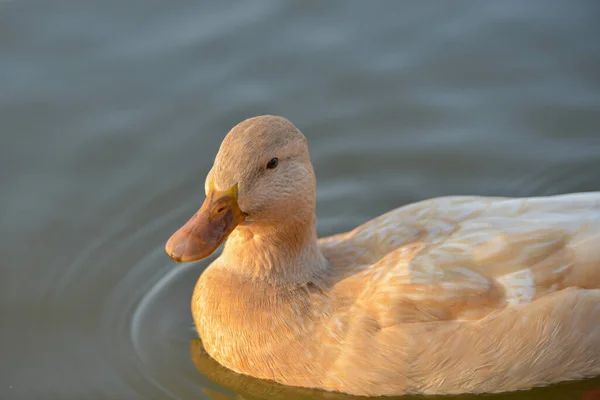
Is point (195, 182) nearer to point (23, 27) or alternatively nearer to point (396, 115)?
point (396, 115)

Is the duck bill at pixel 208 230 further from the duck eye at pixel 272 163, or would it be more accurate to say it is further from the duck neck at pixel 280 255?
the duck neck at pixel 280 255

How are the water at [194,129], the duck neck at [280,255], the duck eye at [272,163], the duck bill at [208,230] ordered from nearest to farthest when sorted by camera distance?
the duck bill at [208,230]
the duck eye at [272,163]
the duck neck at [280,255]
the water at [194,129]

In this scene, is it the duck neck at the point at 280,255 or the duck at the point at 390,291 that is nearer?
the duck at the point at 390,291

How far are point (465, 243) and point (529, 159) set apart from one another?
7.33ft

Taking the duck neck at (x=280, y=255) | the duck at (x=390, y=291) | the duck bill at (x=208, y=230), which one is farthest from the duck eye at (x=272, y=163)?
the duck neck at (x=280, y=255)

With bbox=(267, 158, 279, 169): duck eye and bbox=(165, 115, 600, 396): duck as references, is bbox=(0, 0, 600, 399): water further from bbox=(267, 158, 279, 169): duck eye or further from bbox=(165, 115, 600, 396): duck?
bbox=(267, 158, 279, 169): duck eye

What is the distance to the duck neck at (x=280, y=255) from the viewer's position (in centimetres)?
578

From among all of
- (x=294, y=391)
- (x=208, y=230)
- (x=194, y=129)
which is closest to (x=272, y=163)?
(x=208, y=230)

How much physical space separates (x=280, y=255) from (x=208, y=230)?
0.68 meters

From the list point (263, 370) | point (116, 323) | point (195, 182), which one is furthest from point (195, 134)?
point (263, 370)

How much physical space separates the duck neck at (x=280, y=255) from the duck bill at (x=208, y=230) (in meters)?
0.43

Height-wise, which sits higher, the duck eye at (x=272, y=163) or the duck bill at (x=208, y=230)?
the duck eye at (x=272, y=163)

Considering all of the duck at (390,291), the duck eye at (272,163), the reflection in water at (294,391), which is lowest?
the reflection in water at (294,391)

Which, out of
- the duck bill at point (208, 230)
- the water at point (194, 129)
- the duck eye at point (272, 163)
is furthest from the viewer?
the water at point (194, 129)
